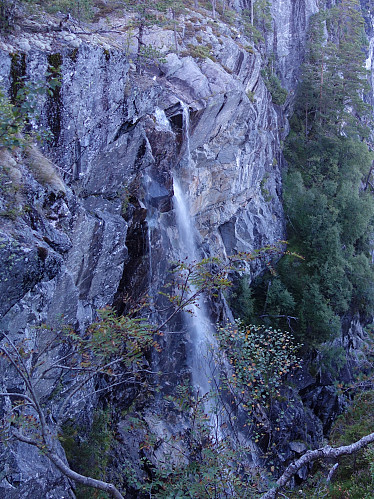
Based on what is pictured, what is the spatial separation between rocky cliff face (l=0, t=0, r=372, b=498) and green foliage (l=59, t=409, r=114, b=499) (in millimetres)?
562

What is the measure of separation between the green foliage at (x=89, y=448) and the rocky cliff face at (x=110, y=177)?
0.56m

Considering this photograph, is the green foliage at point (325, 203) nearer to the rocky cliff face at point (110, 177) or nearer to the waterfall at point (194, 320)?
the rocky cliff face at point (110, 177)

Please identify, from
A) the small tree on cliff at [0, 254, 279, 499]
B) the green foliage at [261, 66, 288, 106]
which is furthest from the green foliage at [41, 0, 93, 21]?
the green foliage at [261, 66, 288, 106]

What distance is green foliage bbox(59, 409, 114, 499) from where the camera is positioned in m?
9.78

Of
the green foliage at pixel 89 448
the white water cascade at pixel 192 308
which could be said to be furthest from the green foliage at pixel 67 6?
the green foliage at pixel 89 448

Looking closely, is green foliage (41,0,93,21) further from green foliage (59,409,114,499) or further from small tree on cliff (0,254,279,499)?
green foliage (59,409,114,499)

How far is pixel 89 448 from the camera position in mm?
10141

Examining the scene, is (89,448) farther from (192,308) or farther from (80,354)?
(192,308)

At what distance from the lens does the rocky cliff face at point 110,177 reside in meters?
7.27

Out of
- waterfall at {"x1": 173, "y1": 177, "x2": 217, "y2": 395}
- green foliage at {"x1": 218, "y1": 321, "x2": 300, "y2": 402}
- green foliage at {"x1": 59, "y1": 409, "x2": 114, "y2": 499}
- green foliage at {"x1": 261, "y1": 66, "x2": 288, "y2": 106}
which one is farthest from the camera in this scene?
green foliage at {"x1": 261, "y1": 66, "x2": 288, "y2": 106}

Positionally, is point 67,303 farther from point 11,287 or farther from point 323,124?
point 323,124

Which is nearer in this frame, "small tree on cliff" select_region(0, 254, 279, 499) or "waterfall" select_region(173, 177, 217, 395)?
"small tree on cliff" select_region(0, 254, 279, 499)

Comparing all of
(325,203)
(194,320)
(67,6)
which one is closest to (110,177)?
(67,6)

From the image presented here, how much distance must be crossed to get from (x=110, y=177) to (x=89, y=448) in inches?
281
